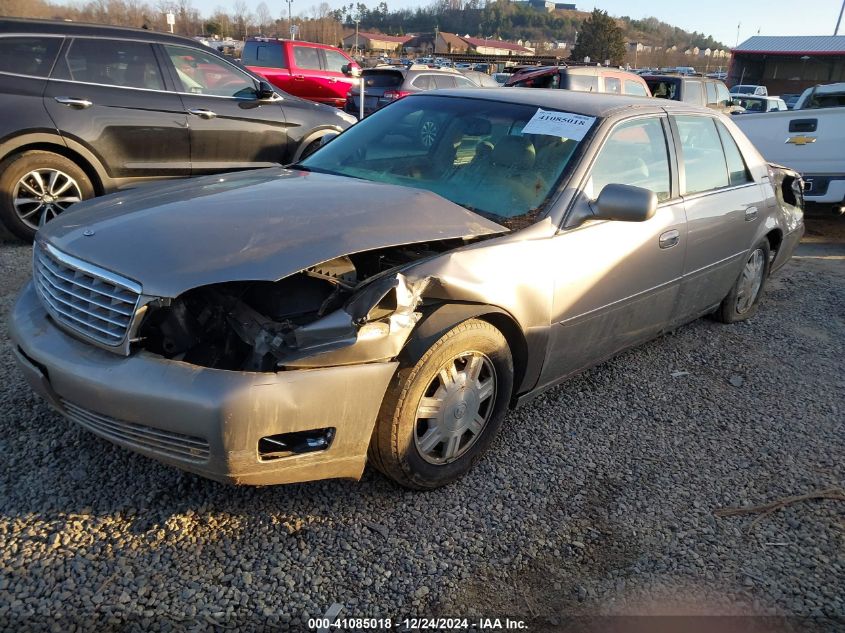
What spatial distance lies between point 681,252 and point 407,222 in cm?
196

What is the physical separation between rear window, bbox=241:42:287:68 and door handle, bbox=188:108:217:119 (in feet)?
34.2

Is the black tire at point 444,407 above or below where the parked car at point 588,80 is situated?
below

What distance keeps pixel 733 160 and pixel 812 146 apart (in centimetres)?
418

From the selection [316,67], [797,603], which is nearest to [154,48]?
[797,603]

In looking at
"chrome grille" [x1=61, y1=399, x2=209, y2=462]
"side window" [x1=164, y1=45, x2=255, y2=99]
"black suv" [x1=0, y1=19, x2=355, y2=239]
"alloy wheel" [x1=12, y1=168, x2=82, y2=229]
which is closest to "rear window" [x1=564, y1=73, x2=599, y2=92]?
"black suv" [x1=0, y1=19, x2=355, y2=239]

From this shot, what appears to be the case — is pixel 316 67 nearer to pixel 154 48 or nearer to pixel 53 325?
pixel 154 48

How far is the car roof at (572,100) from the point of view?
3574 mm

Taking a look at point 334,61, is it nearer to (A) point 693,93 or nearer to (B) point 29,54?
(A) point 693,93

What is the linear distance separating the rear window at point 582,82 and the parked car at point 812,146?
4.23 meters

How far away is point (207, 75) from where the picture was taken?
6508 millimetres

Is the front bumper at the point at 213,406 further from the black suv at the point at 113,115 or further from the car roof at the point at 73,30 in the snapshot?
the car roof at the point at 73,30

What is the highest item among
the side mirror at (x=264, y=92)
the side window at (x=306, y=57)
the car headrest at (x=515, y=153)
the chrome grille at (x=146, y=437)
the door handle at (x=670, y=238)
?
the side window at (x=306, y=57)

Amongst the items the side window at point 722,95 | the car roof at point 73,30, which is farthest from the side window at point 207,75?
the side window at point 722,95

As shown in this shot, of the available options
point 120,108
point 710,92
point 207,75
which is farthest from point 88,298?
point 710,92
